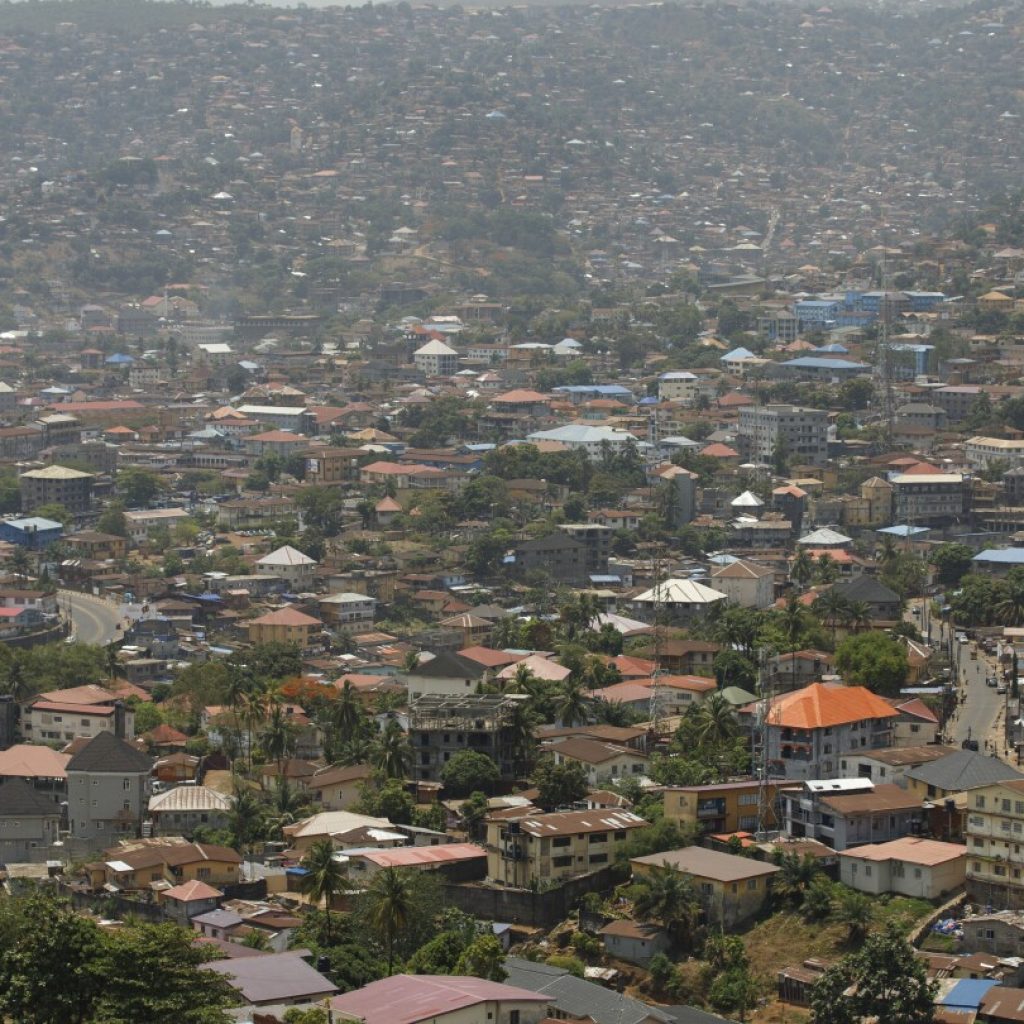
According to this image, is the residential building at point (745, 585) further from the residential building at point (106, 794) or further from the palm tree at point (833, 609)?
the residential building at point (106, 794)

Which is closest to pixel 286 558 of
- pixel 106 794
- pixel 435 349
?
pixel 106 794

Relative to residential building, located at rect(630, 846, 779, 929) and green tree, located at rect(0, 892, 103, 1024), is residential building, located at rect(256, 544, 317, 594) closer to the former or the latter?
residential building, located at rect(630, 846, 779, 929)

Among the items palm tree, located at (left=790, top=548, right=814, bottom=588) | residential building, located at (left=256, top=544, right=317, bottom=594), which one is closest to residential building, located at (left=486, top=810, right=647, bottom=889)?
palm tree, located at (left=790, top=548, right=814, bottom=588)

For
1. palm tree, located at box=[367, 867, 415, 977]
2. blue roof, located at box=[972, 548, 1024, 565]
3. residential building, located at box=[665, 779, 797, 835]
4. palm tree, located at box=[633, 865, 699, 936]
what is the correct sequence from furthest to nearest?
blue roof, located at box=[972, 548, 1024, 565], residential building, located at box=[665, 779, 797, 835], palm tree, located at box=[633, 865, 699, 936], palm tree, located at box=[367, 867, 415, 977]

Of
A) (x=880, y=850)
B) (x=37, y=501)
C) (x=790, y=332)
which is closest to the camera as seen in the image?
(x=880, y=850)

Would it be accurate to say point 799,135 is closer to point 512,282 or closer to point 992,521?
point 512,282

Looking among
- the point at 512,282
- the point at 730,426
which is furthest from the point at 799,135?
the point at 730,426

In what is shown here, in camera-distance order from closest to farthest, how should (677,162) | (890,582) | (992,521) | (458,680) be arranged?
(458,680) < (890,582) < (992,521) < (677,162)

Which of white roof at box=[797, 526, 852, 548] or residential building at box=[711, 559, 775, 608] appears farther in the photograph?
white roof at box=[797, 526, 852, 548]
